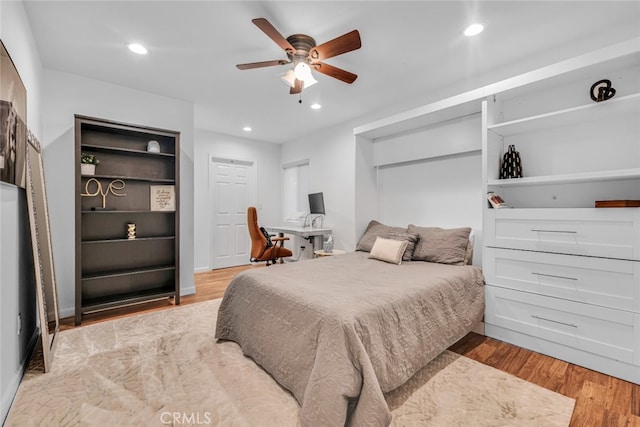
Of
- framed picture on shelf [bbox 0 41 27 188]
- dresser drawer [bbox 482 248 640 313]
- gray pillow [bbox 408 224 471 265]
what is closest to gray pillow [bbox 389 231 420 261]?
gray pillow [bbox 408 224 471 265]

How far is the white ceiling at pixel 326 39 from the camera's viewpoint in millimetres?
1995

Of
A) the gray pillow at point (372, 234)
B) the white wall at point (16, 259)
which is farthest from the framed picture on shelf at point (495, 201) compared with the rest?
the white wall at point (16, 259)

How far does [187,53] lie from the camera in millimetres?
2568

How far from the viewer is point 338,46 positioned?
203cm

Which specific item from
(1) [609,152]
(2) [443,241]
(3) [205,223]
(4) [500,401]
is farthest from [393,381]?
(3) [205,223]

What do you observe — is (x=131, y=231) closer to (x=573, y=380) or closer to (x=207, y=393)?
(x=207, y=393)

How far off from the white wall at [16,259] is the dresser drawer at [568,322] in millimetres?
3385

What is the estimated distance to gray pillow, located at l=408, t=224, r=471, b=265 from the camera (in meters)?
2.75

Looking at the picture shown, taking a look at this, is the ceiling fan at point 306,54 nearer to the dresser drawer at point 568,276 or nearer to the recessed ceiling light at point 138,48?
the recessed ceiling light at point 138,48

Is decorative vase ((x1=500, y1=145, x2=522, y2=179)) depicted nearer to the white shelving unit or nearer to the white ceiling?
the white shelving unit

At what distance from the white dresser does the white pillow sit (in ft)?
2.46

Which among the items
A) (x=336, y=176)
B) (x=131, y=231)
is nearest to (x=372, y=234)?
(x=336, y=176)

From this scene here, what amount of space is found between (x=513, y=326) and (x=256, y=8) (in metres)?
3.18

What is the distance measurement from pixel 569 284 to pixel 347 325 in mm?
1845
